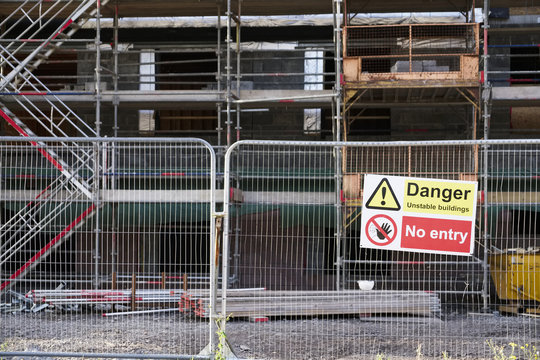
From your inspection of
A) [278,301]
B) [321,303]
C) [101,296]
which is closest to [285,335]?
[278,301]

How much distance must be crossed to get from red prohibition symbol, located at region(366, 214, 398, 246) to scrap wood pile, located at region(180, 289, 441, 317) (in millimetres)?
4282

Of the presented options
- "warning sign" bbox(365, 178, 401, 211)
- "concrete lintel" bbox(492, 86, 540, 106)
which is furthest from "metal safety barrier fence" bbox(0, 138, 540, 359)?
"concrete lintel" bbox(492, 86, 540, 106)

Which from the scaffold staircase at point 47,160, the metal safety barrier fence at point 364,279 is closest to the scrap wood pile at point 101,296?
the scaffold staircase at point 47,160

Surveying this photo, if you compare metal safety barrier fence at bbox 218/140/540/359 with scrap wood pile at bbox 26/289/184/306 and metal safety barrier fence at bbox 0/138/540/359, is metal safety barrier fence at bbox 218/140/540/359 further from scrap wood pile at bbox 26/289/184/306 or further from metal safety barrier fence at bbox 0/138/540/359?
scrap wood pile at bbox 26/289/184/306

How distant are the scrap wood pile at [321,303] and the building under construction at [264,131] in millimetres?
331

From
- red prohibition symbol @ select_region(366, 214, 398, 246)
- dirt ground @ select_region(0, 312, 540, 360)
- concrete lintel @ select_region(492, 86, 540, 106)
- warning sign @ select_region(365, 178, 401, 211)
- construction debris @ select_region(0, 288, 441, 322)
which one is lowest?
dirt ground @ select_region(0, 312, 540, 360)

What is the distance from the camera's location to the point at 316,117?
1827 cm

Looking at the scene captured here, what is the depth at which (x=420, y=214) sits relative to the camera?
813 centimetres

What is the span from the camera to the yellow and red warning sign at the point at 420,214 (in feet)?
26.6

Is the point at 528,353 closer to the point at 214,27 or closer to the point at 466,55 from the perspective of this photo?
the point at 466,55

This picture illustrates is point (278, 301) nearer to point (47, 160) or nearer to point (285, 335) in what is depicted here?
point (285, 335)

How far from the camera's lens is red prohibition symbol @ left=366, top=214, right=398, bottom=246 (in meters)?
8.15

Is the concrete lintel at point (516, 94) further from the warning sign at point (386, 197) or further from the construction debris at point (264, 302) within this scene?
the warning sign at point (386, 197)

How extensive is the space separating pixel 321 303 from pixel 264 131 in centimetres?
629
